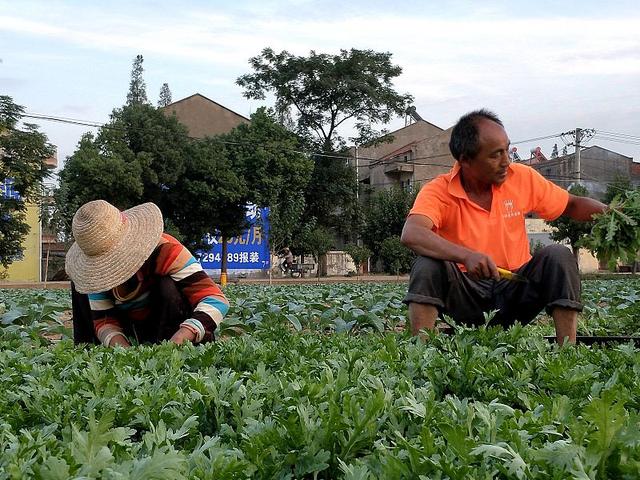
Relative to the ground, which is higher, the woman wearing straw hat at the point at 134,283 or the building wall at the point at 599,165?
the building wall at the point at 599,165

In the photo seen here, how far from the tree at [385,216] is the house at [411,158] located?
2.90 m

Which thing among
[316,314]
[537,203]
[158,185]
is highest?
[158,185]

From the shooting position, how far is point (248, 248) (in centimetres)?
3859

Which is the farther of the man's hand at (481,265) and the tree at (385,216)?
the tree at (385,216)

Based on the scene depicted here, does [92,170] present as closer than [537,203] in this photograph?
No

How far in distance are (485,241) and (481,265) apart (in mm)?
691

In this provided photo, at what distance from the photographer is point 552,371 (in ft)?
7.69

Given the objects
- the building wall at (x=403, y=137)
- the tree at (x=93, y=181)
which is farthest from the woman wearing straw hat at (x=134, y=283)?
the building wall at (x=403, y=137)

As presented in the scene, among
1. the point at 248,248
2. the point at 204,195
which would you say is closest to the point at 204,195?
the point at 204,195

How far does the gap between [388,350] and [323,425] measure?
131 cm

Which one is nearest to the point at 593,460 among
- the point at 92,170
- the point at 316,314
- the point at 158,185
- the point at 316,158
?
the point at 316,314

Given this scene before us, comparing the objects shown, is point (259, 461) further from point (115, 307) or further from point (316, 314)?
point (316, 314)

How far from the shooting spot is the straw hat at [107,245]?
409cm

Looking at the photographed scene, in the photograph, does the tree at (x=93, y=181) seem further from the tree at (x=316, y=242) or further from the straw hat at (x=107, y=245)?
the straw hat at (x=107, y=245)
